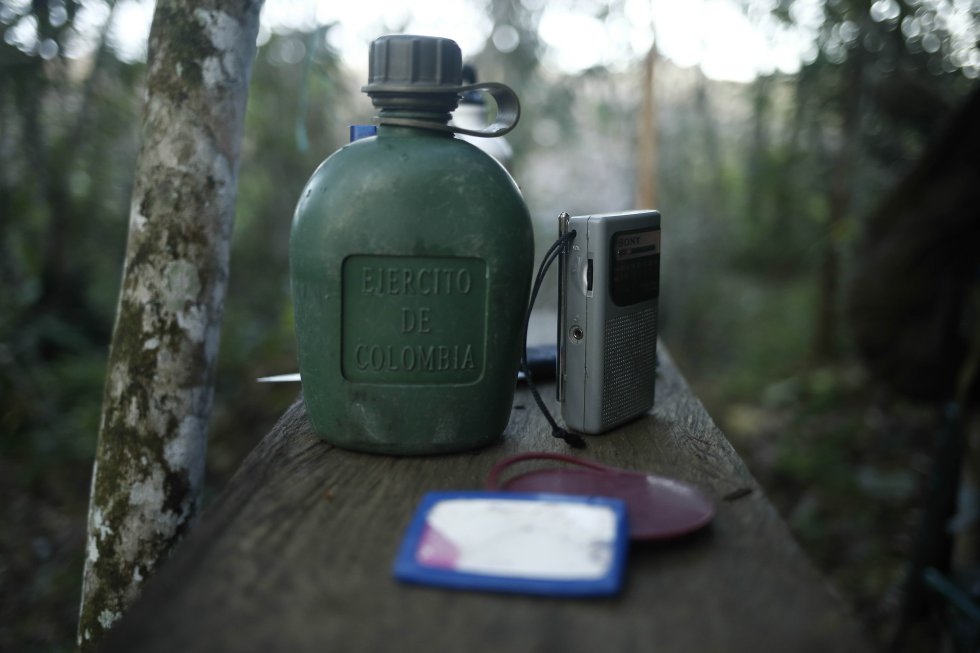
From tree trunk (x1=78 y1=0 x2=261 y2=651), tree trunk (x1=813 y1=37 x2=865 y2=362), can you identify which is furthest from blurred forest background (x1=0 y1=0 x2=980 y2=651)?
tree trunk (x1=78 y1=0 x2=261 y2=651)

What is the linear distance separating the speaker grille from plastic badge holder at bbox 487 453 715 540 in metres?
0.17

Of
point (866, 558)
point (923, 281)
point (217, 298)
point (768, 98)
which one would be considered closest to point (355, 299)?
point (217, 298)

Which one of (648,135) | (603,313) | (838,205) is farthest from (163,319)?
(838,205)

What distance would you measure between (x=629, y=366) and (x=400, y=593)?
1.85 feet

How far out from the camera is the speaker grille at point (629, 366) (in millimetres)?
1125

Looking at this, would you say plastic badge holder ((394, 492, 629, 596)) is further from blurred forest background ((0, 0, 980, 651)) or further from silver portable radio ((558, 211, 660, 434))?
blurred forest background ((0, 0, 980, 651))

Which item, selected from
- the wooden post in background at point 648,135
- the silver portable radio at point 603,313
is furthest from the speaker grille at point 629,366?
the wooden post in background at point 648,135

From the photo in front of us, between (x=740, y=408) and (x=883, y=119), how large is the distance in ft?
5.72

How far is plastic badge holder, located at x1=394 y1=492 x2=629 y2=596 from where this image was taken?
26.5 inches

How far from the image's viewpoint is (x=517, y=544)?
72 cm

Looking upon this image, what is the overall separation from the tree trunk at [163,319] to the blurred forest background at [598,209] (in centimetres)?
65

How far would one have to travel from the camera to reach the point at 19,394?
12.1 ft

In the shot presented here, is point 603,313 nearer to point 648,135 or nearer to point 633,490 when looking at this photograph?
point 633,490

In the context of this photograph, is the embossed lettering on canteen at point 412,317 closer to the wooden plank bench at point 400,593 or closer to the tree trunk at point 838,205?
the wooden plank bench at point 400,593
